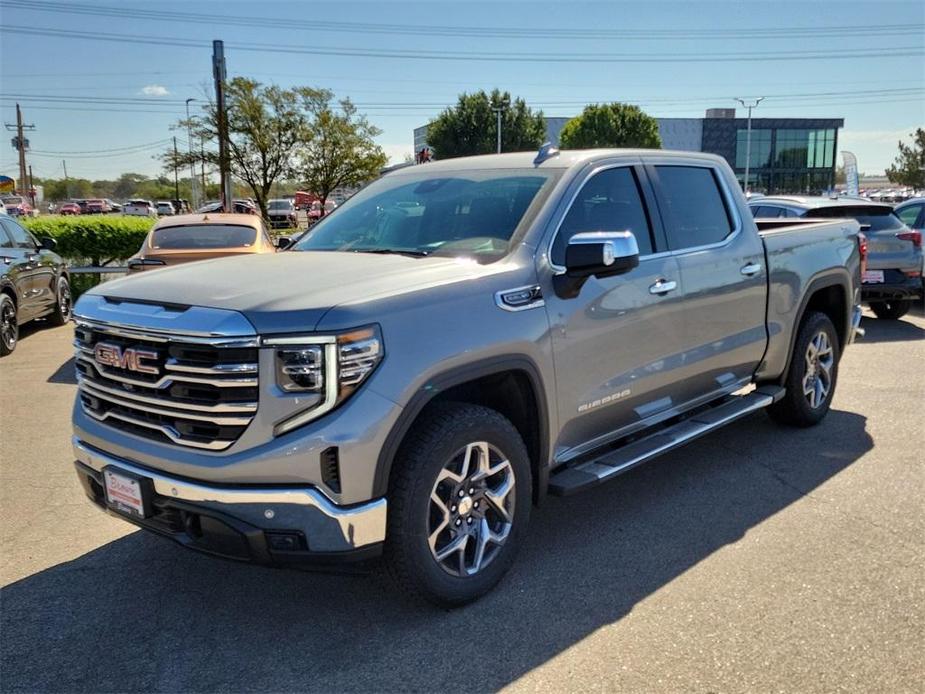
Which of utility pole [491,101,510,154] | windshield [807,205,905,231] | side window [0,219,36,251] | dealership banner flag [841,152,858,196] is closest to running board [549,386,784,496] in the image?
windshield [807,205,905,231]

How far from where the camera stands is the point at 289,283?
3.29 metres

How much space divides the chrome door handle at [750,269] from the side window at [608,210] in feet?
3.10

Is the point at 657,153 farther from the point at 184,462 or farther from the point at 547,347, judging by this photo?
the point at 184,462

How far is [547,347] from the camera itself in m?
3.57

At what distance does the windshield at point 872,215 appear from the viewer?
423 inches

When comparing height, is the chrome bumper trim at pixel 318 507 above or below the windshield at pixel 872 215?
below

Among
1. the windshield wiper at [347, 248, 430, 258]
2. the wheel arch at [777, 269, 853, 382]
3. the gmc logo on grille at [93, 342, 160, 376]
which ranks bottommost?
the wheel arch at [777, 269, 853, 382]

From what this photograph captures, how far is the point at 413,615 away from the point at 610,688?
0.93m

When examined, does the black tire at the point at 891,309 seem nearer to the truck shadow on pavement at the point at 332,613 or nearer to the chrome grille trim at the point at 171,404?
the truck shadow on pavement at the point at 332,613

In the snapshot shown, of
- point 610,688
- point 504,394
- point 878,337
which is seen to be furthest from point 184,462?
point 878,337

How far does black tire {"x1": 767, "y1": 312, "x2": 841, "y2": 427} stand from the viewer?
5.74 meters

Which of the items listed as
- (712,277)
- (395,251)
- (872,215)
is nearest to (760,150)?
(872,215)

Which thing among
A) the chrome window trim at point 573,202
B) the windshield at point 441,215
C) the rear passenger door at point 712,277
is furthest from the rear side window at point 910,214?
the windshield at point 441,215

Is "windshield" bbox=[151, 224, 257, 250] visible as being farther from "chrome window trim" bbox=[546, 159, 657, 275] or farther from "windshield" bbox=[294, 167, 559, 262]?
"chrome window trim" bbox=[546, 159, 657, 275]
